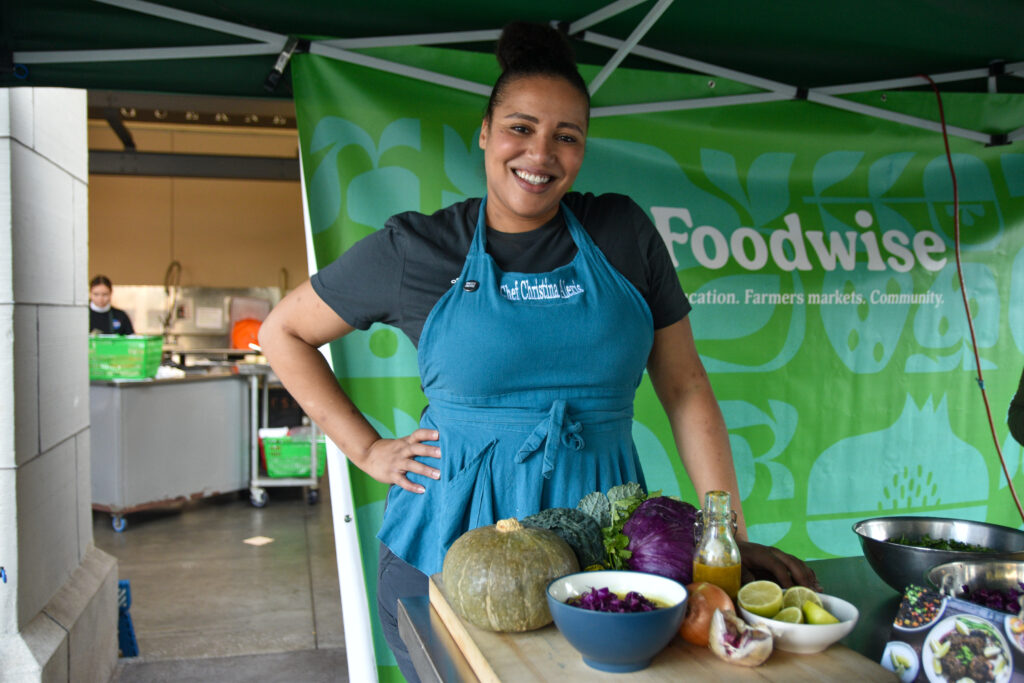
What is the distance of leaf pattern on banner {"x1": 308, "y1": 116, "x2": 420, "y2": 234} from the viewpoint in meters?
2.92

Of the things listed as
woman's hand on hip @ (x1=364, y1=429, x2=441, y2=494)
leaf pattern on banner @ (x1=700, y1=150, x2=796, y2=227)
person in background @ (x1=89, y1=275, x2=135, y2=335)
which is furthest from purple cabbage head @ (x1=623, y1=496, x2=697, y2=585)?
person in background @ (x1=89, y1=275, x2=135, y2=335)

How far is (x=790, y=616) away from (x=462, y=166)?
238 cm

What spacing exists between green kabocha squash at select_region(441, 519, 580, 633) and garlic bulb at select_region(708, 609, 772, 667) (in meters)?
0.21

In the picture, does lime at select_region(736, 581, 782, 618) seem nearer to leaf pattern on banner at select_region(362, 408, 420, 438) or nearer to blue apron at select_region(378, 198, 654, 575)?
blue apron at select_region(378, 198, 654, 575)

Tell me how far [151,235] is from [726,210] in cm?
950

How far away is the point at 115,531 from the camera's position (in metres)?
5.99

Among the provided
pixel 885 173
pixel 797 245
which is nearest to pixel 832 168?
pixel 885 173

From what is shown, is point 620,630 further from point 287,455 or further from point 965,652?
point 287,455

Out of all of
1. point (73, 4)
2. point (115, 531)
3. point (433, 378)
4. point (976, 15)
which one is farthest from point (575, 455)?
point (115, 531)

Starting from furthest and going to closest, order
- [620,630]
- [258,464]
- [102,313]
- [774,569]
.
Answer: [102,313], [258,464], [774,569], [620,630]

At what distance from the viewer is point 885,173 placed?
3.68m

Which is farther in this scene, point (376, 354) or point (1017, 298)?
point (1017, 298)

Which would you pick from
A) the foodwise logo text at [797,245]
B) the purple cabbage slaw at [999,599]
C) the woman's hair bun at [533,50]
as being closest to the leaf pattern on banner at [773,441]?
the foodwise logo text at [797,245]

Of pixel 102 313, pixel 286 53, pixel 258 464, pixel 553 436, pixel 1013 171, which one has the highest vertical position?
pixel 286 53
